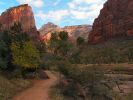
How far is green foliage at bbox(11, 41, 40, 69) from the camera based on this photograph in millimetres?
36531

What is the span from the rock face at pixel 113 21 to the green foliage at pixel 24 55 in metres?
83.7

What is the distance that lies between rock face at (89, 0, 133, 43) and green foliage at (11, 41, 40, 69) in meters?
83.7

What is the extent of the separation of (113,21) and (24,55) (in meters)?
102

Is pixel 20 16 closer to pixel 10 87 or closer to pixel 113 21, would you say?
pixel 113 21

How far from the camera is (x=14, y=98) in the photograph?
2738 cm

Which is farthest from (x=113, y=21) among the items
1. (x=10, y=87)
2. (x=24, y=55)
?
(x=10, y=87)

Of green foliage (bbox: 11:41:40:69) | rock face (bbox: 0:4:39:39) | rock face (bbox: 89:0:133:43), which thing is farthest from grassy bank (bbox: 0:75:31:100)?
rock face (bbox: 0:4:39:39)

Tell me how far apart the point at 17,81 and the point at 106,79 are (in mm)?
9426

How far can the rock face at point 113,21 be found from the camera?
418 ft

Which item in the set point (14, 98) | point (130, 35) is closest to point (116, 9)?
point (130, 35)

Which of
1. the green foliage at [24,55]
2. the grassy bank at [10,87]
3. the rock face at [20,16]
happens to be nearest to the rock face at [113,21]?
the rock face at [20,16]

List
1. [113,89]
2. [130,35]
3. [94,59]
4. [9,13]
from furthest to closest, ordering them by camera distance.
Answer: [9,13] < [130,35] < [94,59] < [113,89]

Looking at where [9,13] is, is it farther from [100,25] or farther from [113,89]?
[113,89]

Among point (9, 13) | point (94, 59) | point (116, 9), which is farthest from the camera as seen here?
point (9, 13)
